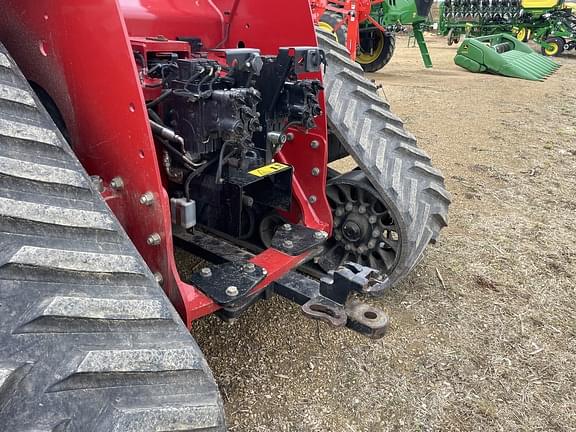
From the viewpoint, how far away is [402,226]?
267 centimetres

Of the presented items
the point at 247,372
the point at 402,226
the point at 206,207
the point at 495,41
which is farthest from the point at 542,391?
the point at 495,41

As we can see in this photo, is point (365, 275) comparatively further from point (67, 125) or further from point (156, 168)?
point (67, 125)

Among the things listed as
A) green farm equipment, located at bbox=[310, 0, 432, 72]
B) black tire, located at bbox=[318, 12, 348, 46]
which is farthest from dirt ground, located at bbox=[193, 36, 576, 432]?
black tire, located at bbox=[318, 12, 348, 46]

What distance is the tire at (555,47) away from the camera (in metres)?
19.3

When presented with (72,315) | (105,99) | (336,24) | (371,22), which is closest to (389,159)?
(105,99)

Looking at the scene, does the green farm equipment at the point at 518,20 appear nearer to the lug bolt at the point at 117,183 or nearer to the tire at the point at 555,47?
the tire at the point at 555,47

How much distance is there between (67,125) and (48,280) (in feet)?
2.77

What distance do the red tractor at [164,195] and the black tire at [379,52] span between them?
11.2 meters

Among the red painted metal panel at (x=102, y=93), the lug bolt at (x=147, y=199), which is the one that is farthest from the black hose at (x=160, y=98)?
the lug bolt at (x=147, y=199)

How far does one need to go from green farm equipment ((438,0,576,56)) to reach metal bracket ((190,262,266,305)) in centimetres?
2090

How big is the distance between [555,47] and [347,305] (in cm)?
2132

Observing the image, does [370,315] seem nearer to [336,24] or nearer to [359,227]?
[359,227]

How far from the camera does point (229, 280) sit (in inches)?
81.4

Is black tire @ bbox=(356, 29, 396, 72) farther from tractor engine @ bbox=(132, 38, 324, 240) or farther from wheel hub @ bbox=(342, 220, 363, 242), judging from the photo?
tractor engine @ bbox=(132, 38, 324, 240)
